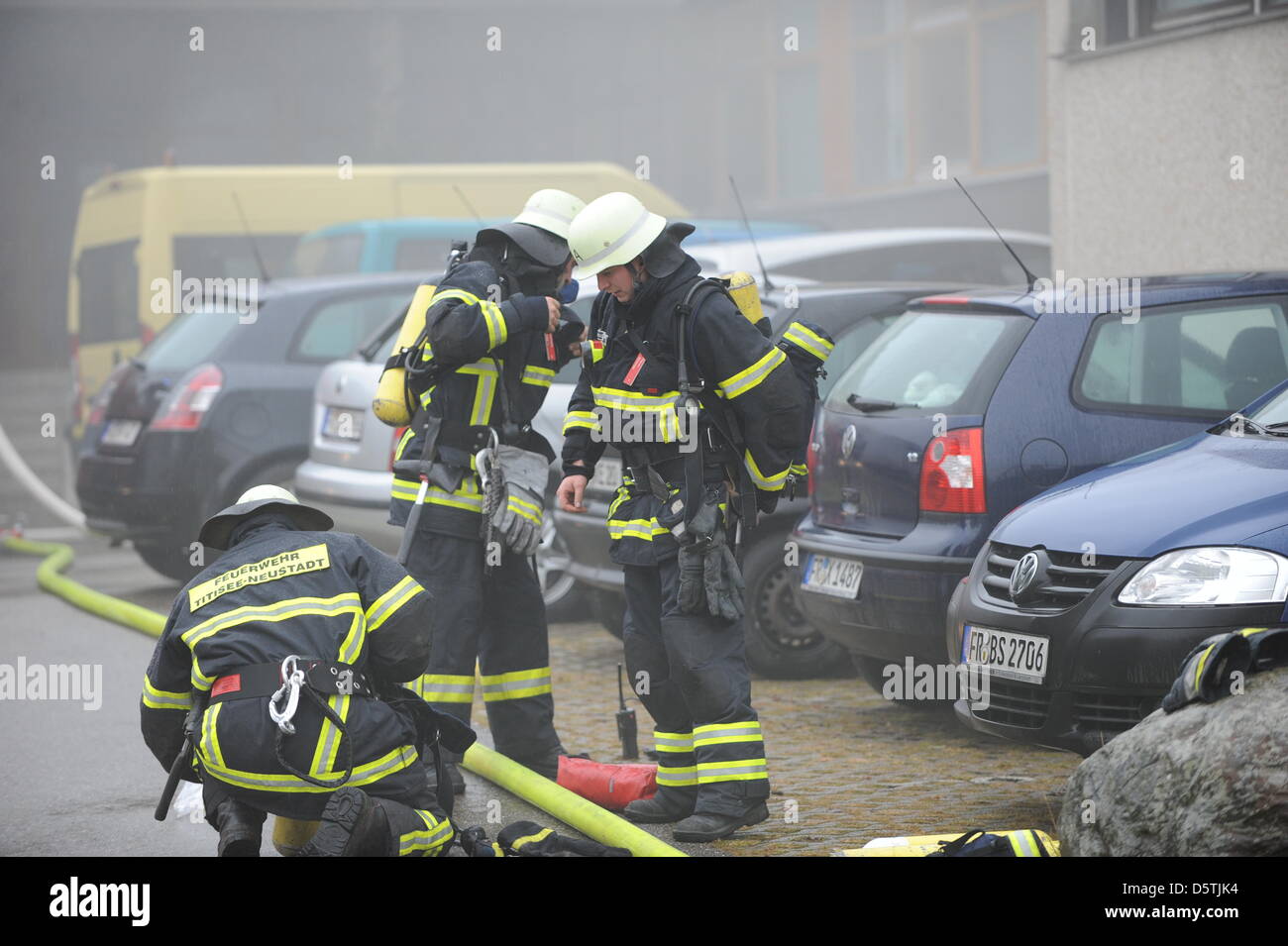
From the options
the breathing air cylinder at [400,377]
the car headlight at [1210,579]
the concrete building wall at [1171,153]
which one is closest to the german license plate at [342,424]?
the breathing air cylinder at [400,377]

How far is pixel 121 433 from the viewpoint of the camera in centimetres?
1033

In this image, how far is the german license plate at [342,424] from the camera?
9016 millimetres

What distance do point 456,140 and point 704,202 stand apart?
13.5 feet

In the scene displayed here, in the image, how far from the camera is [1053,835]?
5.06 metres

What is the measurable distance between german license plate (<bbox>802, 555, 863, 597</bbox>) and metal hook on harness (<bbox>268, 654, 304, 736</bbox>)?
2.62 metres

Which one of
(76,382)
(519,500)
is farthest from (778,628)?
A: (76,382)

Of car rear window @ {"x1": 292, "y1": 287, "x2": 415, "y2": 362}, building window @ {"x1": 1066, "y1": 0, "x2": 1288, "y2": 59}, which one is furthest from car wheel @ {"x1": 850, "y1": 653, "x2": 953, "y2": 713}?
building window @ {"x1": 1066, "y1": 0, "x2": 1288, "y2": 59}

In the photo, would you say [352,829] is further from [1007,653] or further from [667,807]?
[1007,653]

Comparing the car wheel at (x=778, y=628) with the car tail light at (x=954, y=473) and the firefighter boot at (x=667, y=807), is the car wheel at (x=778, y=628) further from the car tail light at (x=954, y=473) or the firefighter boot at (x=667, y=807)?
the firefighter boot at (x=667, y=807)

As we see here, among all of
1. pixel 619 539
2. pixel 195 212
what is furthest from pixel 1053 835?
pixel 195 212

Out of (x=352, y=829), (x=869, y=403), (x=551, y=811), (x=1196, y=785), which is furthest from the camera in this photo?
(x=869, y=403)

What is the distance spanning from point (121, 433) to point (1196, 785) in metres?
7.62

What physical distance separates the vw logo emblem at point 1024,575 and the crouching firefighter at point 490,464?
5.21 feet

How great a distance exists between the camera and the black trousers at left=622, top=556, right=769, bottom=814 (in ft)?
17.3
